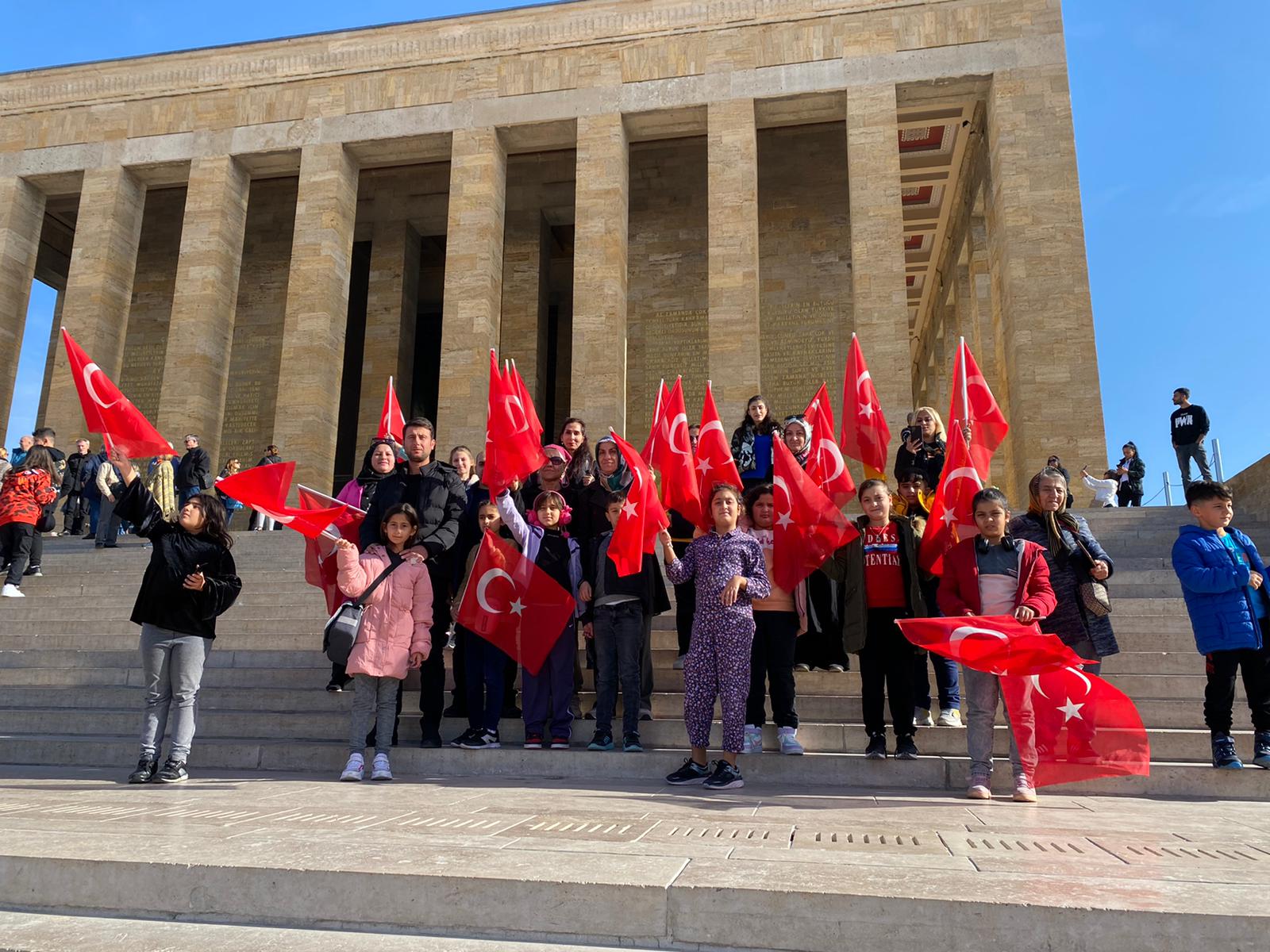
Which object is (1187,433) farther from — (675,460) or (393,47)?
(393,47)

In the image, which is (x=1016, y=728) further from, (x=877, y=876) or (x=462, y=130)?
(x=462, y=130)

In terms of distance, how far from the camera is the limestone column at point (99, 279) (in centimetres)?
2030

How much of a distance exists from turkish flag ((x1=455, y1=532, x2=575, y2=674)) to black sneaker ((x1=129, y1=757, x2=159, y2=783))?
202 centimetres

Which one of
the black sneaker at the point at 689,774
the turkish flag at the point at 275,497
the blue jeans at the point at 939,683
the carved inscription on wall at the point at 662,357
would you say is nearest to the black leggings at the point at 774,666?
the black sneaker at the point at 689,774

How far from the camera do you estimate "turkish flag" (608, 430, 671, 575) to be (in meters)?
6.25

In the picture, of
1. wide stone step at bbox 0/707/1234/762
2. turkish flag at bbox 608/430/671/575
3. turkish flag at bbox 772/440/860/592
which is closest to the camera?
wide stone step at bbox 0/707/1234/762

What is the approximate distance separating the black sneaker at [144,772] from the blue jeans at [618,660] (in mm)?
2636

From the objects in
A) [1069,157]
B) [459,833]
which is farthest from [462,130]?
[459,833]

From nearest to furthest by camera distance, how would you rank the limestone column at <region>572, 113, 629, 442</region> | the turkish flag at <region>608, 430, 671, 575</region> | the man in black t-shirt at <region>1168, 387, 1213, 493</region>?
the turkish flag at <region>608, 430, 671, 575</region>
the man in black t-shirt at <region>1168, 387, 1213, 493</region>
the limestone column at <region>572, 113, 629, 442</region>

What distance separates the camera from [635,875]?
2.99m

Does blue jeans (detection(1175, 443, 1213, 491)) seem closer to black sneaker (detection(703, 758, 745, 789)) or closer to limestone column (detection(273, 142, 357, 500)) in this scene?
black sneaker (detection(703, 758, 745, 789))

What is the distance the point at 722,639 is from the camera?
5559 millimetres

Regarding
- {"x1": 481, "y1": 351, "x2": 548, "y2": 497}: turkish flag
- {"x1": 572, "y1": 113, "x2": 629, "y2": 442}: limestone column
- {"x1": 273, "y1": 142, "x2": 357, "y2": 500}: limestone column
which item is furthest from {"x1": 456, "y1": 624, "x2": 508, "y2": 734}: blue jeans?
{"x1": 273, "y1": 142, "x2": 357, "y2": 500}: limestone column

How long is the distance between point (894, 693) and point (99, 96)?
2329 centimetres
